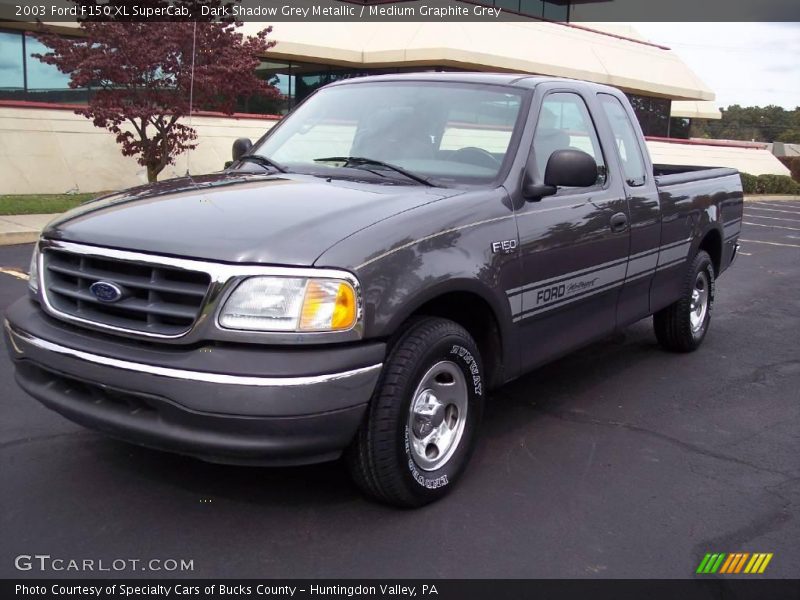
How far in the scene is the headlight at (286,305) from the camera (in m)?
3.14

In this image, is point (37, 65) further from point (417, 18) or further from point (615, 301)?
point (615, 301)

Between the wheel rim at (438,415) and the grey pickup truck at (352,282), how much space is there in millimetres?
10

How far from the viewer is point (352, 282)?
322cm

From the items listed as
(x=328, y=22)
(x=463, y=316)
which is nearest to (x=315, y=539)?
(x=463, y=316)

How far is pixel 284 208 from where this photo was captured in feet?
11.8

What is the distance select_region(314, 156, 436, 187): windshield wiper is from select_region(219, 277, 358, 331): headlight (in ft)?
3.95

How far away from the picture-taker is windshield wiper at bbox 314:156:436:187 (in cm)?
423

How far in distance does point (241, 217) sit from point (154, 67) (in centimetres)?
1223

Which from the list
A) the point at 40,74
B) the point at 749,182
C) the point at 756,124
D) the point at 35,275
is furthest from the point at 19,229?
the point at 756,124

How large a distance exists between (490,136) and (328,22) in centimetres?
1990

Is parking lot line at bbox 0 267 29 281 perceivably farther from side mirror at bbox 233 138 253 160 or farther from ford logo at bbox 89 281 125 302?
ford logo at bbox 89 281 125 302

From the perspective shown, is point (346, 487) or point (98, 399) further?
point (346, 487)

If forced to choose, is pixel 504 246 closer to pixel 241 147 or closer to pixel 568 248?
pixel 568 248

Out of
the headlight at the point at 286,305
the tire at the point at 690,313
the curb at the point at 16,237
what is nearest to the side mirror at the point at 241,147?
the headlight at the point at 286,305
